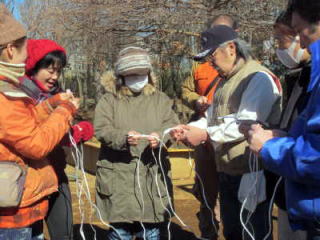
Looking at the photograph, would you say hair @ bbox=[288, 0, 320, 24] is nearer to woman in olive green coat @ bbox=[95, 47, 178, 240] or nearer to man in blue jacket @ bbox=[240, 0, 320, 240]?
man in blue jacket @ bbox=[240, 0, 320, 240]

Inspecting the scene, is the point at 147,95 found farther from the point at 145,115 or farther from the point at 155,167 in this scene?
the point at 155,167

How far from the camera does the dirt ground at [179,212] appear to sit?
5043 mm

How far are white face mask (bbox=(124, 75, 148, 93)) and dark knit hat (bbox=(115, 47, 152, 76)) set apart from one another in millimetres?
45

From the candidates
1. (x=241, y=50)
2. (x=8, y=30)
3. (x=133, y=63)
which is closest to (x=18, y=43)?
(x=8, y=30)

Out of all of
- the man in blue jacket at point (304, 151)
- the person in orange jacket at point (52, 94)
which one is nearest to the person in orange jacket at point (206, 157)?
the person in orange jacket at point (52, 94)

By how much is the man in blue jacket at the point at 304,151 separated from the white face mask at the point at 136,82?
1.60m

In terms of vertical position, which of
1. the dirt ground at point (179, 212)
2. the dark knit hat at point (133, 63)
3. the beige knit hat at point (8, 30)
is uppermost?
the beige knit hat at point (8, 30)

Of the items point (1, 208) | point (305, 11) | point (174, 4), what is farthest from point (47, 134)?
point (174, 4)

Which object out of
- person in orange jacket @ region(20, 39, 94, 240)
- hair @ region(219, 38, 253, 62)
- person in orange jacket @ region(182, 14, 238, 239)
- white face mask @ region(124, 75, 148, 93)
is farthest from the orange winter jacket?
person in orange jacket @ region(182, 14, 238, 239)

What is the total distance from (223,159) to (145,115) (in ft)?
2.48

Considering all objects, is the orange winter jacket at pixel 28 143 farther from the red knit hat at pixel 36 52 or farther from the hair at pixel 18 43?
the red knit hat at pixel 36 52

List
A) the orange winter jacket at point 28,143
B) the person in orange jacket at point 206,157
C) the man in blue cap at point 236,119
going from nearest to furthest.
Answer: the orange winter jacket at point 28,143, the man in blue cap at point 236,119, the person in orange jacket at point 206,157

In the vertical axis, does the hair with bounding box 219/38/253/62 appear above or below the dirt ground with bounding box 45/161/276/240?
above

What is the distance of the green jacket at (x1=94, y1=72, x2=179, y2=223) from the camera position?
3.59 m
